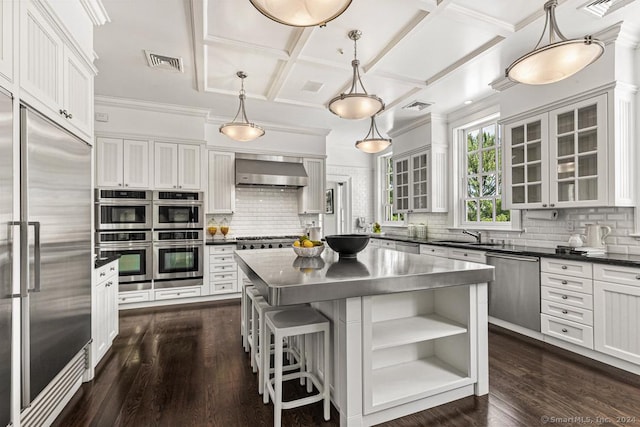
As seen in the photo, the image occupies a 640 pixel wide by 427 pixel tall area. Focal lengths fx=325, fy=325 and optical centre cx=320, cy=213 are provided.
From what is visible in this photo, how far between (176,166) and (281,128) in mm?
1960

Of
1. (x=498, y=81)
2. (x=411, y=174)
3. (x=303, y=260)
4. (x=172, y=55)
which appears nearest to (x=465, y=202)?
(x=411, y=174)

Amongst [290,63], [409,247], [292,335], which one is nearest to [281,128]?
[290,63]

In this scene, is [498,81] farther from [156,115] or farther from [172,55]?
[156,115]

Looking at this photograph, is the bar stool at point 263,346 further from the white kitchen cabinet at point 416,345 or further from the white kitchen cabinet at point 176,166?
the white kitchen cabinet at point 176,166

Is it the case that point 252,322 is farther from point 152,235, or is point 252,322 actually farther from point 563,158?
point 563,158

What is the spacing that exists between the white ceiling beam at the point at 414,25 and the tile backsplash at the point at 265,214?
3.34 m

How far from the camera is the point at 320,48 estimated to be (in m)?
3.29

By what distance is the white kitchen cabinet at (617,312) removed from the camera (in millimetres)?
2625

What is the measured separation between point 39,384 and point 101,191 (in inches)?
135

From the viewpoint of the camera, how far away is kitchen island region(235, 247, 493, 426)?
185cm

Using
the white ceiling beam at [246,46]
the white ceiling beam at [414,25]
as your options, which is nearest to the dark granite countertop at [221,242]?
the white ceiling beam at [246,46]

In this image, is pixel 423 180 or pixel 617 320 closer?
pixel 617 320

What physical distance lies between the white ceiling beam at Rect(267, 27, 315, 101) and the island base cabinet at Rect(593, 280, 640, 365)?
11.2 ft

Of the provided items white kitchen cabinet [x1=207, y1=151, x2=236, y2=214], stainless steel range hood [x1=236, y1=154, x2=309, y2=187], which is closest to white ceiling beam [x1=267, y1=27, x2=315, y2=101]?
stainless steel range hood [x1=236, y1=154, x2=309, y2=187]
